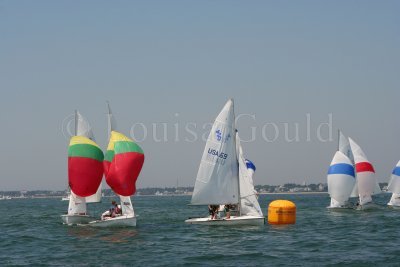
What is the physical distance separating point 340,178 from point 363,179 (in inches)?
227

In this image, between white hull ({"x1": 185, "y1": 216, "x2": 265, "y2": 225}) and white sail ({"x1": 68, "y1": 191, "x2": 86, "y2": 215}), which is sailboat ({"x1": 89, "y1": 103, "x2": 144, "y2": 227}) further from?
white hull ({"x1": 185, "y1": 216, "x2": 265, "y2": 225})

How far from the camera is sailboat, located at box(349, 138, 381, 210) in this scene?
69062 millimetres

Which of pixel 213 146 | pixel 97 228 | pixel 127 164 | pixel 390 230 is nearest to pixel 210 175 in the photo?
pixel 213 146

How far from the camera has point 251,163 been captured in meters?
69.6

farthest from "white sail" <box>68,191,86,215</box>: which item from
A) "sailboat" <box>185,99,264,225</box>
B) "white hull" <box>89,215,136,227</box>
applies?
"sailboat" <box>185,99,264,225</box>

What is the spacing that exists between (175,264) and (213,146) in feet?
52.6

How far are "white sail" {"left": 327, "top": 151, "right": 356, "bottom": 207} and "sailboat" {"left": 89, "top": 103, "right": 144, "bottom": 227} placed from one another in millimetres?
29158

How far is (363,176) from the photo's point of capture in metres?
70.4

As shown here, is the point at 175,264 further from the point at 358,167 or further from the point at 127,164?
the point at 358,167

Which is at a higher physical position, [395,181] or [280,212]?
[395,181]

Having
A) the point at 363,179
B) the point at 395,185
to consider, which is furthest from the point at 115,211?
the point at 395,185

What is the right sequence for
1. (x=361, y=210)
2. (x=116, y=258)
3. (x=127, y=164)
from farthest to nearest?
(x=361, y=210)
(x=127, y=164)
(x=116, y=258)

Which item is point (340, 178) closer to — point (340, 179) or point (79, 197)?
point (340, 179)

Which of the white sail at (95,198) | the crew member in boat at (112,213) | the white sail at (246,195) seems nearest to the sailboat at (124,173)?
the crew member in boat at (112,213)
